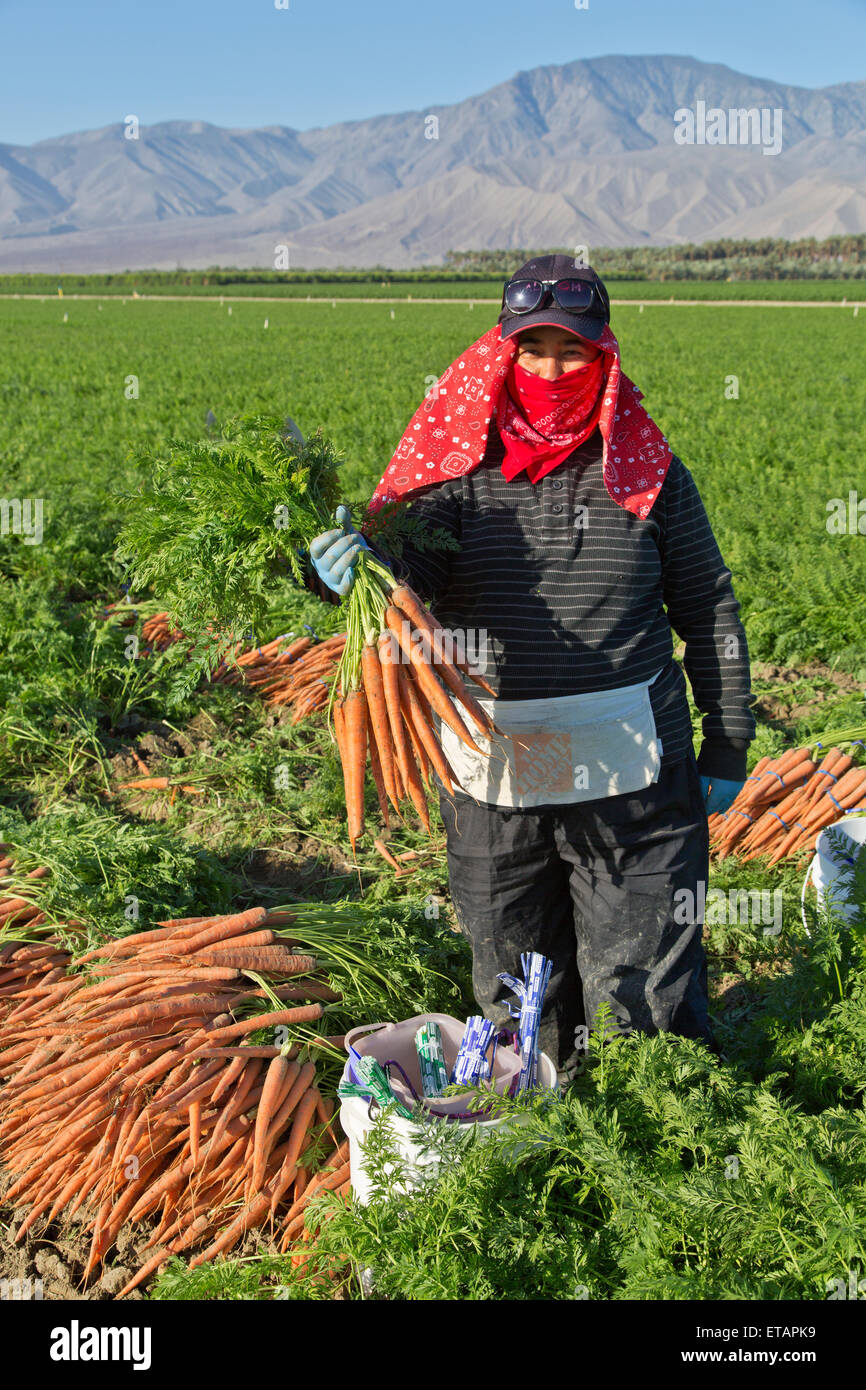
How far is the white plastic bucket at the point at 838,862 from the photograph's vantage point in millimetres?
2531

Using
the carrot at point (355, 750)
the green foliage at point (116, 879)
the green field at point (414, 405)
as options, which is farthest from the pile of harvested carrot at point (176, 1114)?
the green field at point (414, 405)

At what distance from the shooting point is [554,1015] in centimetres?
255

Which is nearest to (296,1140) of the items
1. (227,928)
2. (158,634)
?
(227,928)

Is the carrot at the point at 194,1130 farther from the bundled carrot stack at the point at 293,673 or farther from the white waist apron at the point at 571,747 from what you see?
the bundled carrot stack at the point at 293,673

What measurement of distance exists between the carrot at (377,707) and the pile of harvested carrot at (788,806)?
2.07m

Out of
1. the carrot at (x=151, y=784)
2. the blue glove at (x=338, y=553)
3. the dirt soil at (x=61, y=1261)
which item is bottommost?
the dirt soil at (x=61, y=1261)

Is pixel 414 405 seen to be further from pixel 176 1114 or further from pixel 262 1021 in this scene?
pixel 176 1114

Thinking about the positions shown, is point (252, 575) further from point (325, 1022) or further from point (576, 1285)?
point (576, 1285)

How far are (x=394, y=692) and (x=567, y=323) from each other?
2.85 feet

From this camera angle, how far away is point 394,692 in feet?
7.16

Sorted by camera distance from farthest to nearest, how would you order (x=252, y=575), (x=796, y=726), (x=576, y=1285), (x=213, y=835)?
(x=796, y=726) → (x=213, y=835) → (x=252, y=575) → (x=576, y=1285)

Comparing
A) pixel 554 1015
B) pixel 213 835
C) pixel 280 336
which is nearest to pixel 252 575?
pixel 554 1015

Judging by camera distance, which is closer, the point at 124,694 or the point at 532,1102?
the point at 532,1102
